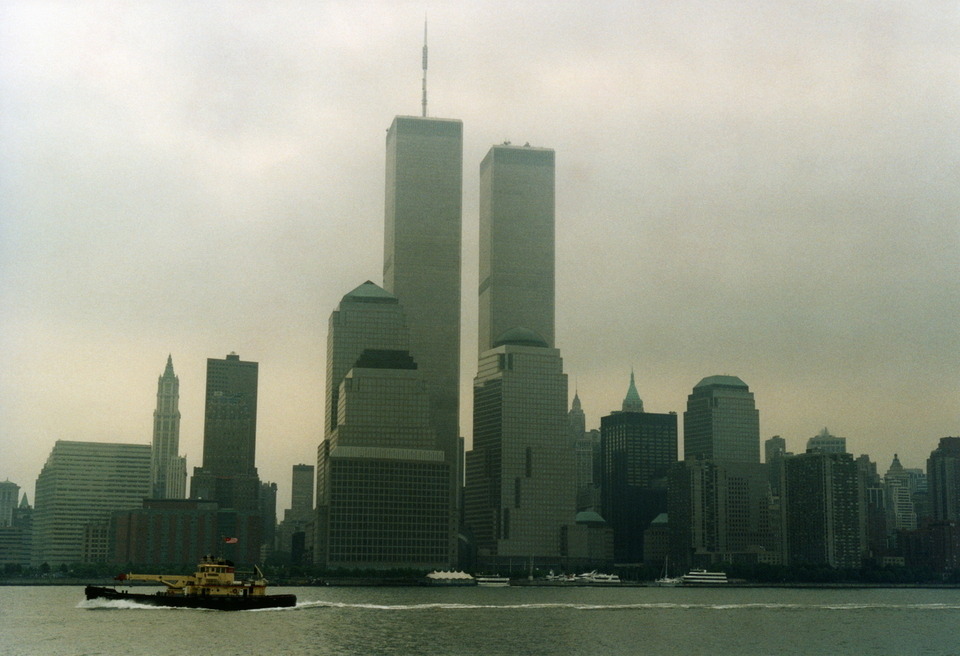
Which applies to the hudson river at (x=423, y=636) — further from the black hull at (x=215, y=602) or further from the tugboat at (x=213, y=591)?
the tugboat at (x=213, y=591)

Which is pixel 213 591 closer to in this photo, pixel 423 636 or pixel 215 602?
pixel 215 602

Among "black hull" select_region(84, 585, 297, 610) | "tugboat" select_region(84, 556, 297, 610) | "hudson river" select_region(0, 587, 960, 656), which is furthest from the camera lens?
"tugboat" select_region(84, 556, 297, 610)

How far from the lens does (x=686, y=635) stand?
578 feet

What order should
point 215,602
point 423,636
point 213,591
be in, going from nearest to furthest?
point 423,636 → point 215,602 → point 213,591

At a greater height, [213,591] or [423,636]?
[213,591]

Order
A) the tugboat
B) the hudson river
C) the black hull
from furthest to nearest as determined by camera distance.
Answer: the tugboat
the black hull
the hudson river

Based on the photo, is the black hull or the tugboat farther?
A: the tugboat

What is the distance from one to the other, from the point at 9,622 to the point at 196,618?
3564 centimetres

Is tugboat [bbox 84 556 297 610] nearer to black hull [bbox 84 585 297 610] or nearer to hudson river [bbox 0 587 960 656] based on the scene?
black hull [bbox 84 585 297 610]

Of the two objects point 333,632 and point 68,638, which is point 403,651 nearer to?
point 333,632

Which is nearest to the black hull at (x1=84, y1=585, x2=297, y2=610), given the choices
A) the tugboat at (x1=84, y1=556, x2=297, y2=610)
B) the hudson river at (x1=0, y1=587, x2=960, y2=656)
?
the tugboat at (x1=84, y1=556, x2=297, y2=610)

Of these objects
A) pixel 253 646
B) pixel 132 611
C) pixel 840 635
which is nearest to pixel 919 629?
pixel 840 635

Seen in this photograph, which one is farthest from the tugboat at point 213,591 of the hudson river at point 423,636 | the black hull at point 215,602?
the hudson river at point 423,636

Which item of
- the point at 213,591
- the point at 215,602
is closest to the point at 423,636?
the point at 215,602
